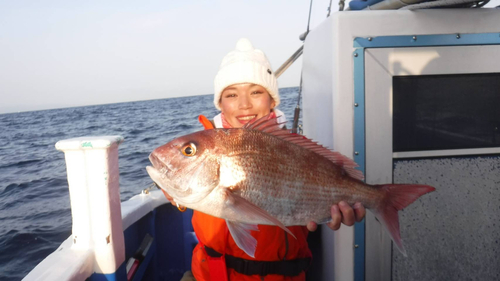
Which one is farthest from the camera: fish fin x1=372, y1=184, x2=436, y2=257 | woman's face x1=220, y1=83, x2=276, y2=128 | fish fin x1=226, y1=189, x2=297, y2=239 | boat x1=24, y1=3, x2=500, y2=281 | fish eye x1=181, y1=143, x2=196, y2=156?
woman's face x1=220, y1=83, x2=276, y2=128

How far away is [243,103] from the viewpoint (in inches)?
93.7

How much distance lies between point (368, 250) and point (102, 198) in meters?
1.72

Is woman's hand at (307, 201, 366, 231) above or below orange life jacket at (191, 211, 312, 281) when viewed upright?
above

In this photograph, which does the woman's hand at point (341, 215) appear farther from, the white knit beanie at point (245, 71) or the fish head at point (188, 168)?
the white knit beanie at point (245, 71)

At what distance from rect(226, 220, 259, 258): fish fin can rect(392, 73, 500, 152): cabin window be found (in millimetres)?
1221

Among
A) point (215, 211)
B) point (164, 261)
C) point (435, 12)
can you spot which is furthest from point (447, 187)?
point (164, 261)

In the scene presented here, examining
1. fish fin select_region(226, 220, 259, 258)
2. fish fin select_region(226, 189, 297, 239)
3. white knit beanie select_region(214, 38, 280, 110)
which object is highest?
white knit beanie select_region(214, 38, 280, 110)

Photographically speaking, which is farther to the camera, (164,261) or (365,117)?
(164,261)

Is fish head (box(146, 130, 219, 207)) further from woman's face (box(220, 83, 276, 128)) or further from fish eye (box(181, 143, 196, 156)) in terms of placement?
woman's face (box(220, 83, 276, 128))

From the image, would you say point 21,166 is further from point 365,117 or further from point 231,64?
point 365,117

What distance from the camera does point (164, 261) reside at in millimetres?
3428

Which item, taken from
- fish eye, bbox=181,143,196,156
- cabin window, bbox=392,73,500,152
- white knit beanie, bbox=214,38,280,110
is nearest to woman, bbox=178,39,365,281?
white knit beanie, bbox=214,38,280,110

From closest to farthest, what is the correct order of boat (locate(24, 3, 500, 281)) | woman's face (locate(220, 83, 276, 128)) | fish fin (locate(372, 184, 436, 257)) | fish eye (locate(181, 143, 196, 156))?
fish eye (locate(181, 143, 196, 156))
fish fin (locate(372, 184, 436, 257))
boat (locate(24, 3, 500, 281))
woman's face (locate(220, 83, 276, 128))

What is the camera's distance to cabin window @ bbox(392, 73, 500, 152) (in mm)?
2064
